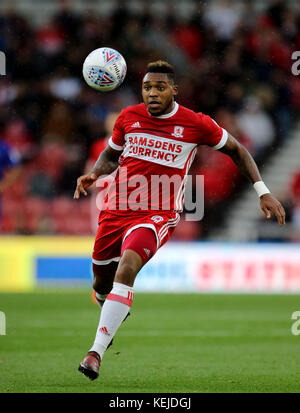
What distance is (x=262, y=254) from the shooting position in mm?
14406

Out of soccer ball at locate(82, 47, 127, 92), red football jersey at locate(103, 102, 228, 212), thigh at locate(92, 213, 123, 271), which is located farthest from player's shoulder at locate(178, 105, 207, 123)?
thigh at locate(92, 213, 123, 271)

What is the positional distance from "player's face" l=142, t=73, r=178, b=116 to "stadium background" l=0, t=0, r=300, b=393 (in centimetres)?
226

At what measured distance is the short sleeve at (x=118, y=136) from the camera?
6908 mm

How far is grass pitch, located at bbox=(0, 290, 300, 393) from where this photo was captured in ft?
20.5

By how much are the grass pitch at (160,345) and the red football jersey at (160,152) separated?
141 centimetres

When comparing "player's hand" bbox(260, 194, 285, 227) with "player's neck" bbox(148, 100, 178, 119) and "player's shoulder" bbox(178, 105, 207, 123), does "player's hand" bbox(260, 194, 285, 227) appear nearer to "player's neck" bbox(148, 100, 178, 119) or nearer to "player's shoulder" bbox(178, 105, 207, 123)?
"player's shoulder" bbox(178, 105, 207, 123)

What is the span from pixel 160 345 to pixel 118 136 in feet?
8.57

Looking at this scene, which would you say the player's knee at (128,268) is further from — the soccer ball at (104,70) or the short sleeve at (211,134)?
the soccer ball at (104,70)

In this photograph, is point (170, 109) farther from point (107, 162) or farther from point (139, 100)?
point (139, 100)

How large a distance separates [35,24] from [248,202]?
5982 millimetres

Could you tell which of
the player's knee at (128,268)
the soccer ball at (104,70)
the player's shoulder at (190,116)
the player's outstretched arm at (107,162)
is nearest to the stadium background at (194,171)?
the player's knee at (128,268)

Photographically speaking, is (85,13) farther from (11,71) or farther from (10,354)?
(10,354)

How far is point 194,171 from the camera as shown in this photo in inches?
596

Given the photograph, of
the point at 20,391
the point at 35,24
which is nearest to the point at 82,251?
the point at 35,24
